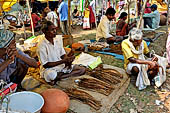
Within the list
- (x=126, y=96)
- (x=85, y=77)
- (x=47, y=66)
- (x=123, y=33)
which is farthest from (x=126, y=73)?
(x=123, y=33)

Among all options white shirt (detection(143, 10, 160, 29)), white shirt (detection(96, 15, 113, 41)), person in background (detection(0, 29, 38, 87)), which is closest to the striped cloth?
person in background (detection(0, 29, 38, 87))

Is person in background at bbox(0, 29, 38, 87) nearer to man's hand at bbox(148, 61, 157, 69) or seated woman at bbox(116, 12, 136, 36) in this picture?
man's hand at bbox(148, 61, 157, 69)

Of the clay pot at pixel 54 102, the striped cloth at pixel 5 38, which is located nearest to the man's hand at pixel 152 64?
the clay pot at pixel 54 102

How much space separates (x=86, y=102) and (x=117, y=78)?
1.03m

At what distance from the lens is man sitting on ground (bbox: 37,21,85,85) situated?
316 cm

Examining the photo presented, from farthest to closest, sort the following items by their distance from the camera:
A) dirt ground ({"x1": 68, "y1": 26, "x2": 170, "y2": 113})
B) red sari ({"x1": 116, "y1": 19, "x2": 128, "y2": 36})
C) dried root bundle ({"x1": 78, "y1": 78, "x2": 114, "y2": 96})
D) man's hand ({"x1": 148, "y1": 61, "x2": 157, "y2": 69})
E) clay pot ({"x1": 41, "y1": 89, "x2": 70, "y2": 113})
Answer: red sari ({"x1": 116, "y1": 19, "x2": 128, "y2": 36}), man's hand ({"x1": 148, "y1": 61, "x2": 157, "y2": 69}), dried root bundle ({"x1": 78, "y1": 78, "x2": 114, "y2": 96}), dirt ground ({"x1": 68, "y1": 26, "x2": 170, "y2": 113}), clay pot ({"x1": 41, "y1": 89, "x2": 70, "y2": 113})

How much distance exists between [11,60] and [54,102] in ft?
2.71

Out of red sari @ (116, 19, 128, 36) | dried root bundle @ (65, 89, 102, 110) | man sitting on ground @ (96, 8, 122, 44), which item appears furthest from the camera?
red sari @ (116, 19, 128, 36)

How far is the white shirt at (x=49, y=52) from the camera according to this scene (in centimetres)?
318

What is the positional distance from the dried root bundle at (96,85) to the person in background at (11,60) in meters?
0.96

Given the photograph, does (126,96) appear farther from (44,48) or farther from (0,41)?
(0,41)

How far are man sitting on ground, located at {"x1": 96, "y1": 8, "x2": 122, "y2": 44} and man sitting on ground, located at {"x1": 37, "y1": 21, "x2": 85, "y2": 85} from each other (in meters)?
2.58

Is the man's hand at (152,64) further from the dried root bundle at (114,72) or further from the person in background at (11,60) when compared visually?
the person in background at (11,60)

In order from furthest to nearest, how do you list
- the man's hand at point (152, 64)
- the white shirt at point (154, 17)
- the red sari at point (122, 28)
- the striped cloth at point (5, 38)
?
the white shirt at point (154, 17)
the red sari at point (122, 28)
the man's hand at point (152, 64)
the striped cloth at point (5, 38)
